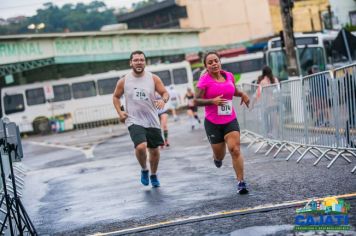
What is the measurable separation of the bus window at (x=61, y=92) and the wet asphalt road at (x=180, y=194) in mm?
27849

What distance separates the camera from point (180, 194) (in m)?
9.09

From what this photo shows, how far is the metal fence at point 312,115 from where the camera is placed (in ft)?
32.7

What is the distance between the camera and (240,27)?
66.9 meters

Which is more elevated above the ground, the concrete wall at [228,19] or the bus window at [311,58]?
the concrete wall at [228,19]

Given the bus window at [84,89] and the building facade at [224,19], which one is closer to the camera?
the bus window at [84,89]

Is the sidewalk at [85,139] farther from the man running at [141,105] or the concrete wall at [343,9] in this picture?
the concrete wall at [343,9]

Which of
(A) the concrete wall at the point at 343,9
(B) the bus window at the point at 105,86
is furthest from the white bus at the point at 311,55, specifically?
(A) the concrete wall at the point at 343,9

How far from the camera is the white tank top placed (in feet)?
32.6

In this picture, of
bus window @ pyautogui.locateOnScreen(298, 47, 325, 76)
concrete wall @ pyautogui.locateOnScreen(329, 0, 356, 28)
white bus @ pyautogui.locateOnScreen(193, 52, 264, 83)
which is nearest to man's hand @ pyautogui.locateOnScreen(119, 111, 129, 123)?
bus window @ pyautogui.locateOnScreen(298, 47, 325, 76)

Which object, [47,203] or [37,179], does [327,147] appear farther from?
[37,179]

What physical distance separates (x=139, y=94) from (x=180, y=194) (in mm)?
1637

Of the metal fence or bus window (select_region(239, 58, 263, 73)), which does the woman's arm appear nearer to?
the metal fence

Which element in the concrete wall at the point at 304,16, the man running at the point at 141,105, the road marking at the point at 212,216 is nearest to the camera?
the road marking at the point at 212,216

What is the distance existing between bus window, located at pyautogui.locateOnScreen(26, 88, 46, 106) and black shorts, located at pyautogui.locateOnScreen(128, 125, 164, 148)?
32.4m
